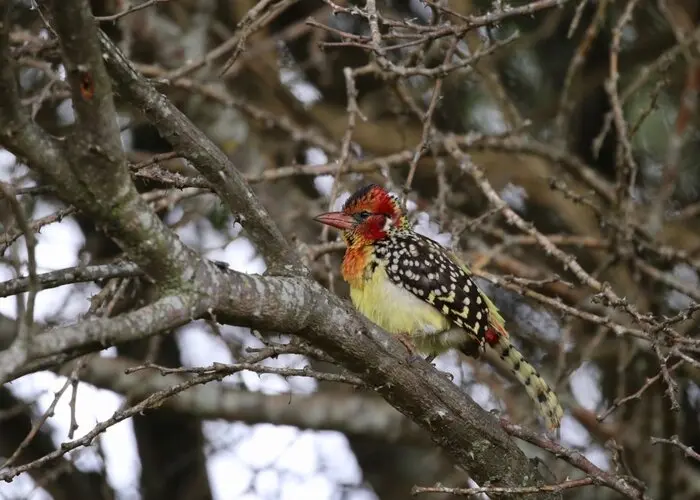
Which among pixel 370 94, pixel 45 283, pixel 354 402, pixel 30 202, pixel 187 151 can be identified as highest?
pixel 370 94

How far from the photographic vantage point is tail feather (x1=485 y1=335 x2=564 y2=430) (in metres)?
4.00

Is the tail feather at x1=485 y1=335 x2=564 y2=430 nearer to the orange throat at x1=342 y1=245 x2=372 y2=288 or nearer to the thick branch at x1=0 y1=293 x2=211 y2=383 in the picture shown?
the orange throat at x1=342 y1=245 x2=372 y2=288

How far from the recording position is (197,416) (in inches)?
207

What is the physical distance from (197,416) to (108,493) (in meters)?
0.58

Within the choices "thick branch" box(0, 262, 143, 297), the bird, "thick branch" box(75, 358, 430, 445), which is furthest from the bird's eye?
"thick branch" box(0, 262, 143, 297)

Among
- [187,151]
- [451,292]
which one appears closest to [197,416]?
[451,292]

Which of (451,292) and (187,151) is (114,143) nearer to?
(187,151)

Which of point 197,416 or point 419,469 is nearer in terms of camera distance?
point 197,416

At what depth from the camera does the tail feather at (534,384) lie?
13.1 feet

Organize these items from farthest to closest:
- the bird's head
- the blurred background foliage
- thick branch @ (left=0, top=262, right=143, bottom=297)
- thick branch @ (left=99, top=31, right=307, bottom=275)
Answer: the blurred background foliage, the bird's head, thick branch @ (left=99, top=31, right=307, bottom=275), thick branch @ (left=0, top=262, right=143, bottom=297)

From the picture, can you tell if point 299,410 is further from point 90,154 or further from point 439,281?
point 90,154

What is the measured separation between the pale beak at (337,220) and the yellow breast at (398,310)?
26cm

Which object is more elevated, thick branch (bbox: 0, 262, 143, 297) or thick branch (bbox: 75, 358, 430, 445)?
thick branch (bbox: 75, 358, 430, 445)

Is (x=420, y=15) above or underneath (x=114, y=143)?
above
